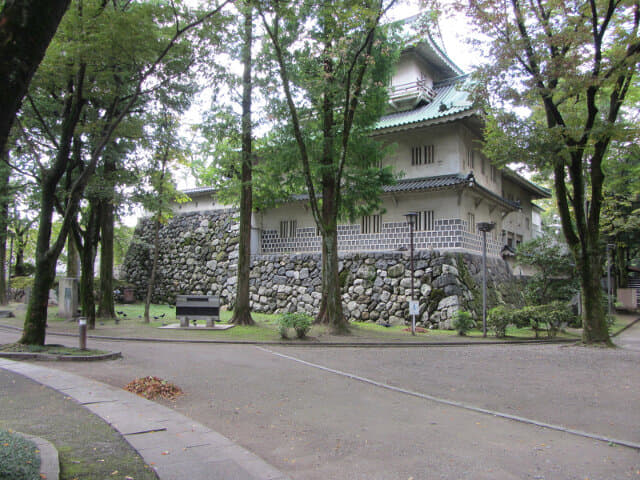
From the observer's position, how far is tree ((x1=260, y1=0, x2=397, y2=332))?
1464 centimetres

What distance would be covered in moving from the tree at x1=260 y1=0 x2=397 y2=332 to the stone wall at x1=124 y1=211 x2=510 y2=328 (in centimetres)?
427

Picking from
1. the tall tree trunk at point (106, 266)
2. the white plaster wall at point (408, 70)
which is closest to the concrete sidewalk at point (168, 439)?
the tall tree trunk at point (106, 266)

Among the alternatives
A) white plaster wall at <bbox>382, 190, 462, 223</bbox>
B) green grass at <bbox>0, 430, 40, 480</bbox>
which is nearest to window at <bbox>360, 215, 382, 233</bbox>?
white plaster wall at <bbox>382, 190, 462, 223</bbox>

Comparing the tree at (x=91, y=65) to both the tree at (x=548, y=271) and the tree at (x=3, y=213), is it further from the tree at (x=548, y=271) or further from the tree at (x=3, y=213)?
the tree at (x=548, y=271)

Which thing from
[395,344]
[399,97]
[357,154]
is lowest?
[395,344]

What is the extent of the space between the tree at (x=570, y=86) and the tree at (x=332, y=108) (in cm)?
383

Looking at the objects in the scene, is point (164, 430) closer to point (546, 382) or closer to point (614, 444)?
point (614, 444)

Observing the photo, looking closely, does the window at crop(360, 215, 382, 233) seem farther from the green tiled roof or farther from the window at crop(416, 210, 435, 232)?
the green tiled roof

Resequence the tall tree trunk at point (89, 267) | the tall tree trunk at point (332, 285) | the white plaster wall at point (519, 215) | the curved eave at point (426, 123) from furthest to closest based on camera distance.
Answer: the white plaster wall at point (519, 215)
the curved eave at point (426, 123)
the tall tree trunk at point (89, 267)
the tall tree trunk at point (332, 285)

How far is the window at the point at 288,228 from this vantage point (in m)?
24.4

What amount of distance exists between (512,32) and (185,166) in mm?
14702

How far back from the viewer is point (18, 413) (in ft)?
18.1

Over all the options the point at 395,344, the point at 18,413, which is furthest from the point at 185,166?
the point at 18,413

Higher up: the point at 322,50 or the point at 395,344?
the point at 322,50
